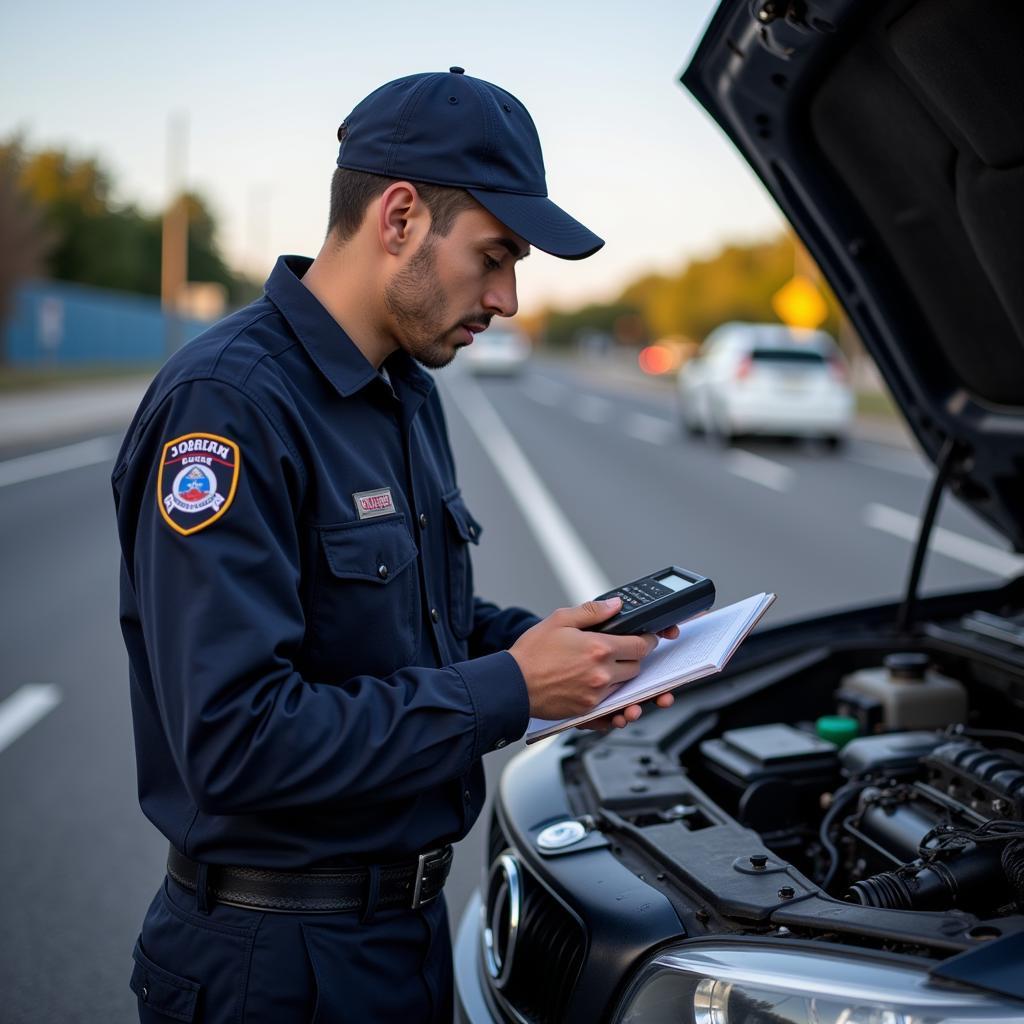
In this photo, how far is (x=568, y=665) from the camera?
1733 mm

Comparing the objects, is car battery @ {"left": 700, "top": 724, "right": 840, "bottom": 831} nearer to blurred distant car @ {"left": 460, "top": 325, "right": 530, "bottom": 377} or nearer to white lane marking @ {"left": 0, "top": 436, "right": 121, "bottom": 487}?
white lane marking @ {"left": 0, "top": 436, "right": 121, "bottom": 487}

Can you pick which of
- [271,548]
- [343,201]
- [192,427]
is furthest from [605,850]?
[343,201]

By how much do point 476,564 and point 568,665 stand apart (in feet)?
23.0

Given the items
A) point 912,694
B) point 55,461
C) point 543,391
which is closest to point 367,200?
point 912,694

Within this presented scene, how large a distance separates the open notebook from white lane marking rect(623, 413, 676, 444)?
17.2m

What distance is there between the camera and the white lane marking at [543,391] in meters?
31.3

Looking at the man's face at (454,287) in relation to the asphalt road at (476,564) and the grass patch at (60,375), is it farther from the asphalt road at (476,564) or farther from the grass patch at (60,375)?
the grass patch at (60,375)

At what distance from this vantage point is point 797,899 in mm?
1686

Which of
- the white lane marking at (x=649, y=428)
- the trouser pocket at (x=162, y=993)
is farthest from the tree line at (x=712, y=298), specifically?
the trouser pocket at (x=162, y=993)

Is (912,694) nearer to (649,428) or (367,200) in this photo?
(367,200)

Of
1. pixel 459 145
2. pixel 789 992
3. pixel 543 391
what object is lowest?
pixel 543 391

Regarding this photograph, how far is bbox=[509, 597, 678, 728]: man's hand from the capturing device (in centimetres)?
173

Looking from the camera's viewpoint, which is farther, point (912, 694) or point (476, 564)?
point (476, 564)

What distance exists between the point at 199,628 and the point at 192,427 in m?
0.27
